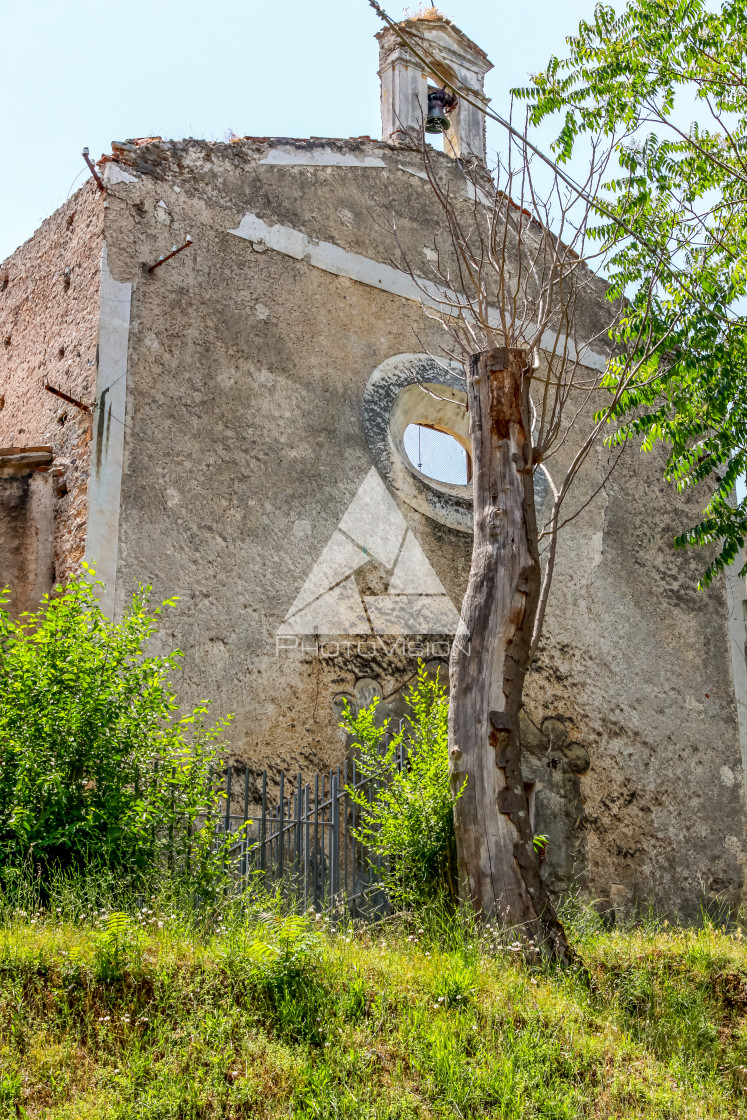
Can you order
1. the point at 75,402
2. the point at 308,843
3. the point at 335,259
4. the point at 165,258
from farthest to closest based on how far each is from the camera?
the point at 335,259
the point at 165,258
the point at 75,402
the point at 308,843

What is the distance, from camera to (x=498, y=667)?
5.93m

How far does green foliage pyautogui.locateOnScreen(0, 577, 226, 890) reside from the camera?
5418mm

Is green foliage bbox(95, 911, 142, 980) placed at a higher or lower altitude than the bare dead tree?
lower

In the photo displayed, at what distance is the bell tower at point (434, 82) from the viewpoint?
35.1 feet

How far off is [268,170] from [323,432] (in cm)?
239

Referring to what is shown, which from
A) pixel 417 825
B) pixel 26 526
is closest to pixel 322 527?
pixel 26 526

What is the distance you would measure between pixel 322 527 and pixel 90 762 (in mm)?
3565

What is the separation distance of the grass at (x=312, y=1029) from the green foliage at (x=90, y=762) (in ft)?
1.23

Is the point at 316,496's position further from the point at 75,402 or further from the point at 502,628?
the point at 502,628

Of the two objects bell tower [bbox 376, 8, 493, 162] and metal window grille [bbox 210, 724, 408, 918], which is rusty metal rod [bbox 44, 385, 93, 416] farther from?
bell tower [bbox 376, 8, 493, 162]

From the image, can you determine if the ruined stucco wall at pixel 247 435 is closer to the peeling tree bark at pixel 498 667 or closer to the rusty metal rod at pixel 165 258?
the rusty metal rod at pixel 165 258

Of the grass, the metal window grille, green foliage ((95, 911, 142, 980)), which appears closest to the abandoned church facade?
the metal window grille

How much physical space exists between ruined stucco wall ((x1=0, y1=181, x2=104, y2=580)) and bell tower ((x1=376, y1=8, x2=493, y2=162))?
346 centimetres

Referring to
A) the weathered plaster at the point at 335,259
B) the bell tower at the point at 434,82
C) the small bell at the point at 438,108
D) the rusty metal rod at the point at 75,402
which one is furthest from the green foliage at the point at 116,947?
the small bell at the point at 438,108
